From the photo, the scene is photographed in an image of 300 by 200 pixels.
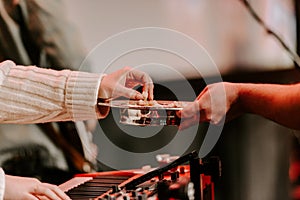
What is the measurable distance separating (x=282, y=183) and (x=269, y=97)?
0.91 ft

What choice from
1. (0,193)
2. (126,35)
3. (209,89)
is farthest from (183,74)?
(0,193)

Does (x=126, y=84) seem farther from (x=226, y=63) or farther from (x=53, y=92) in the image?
(x=226, y=63)

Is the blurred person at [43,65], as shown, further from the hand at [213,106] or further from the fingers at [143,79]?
the hand at [213,106]

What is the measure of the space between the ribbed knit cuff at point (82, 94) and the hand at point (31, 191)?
0.24 meters

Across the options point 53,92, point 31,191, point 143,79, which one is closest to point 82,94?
point 53,92

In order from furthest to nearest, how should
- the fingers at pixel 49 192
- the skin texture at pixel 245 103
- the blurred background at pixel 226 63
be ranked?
the blurred background at pixel 226 63, the skin texture at pixel 245 103, the fingers at pixel 49 192

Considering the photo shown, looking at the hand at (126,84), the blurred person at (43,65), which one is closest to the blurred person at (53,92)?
the hand at (126,84)

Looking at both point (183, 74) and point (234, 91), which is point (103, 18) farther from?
point (234, 91)

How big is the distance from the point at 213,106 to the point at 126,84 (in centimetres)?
26

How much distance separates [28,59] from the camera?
1.66m

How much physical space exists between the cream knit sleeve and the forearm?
439mm

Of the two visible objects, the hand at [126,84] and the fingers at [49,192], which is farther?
the hand at [126,84]

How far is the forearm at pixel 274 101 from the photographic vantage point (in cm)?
150

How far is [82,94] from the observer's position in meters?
1.50
